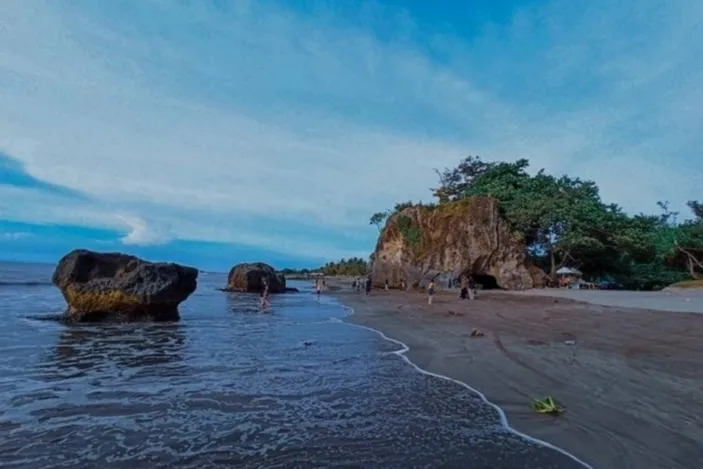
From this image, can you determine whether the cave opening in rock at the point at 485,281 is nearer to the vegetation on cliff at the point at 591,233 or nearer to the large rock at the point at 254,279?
the vegetation on cliff at the point at 591,233

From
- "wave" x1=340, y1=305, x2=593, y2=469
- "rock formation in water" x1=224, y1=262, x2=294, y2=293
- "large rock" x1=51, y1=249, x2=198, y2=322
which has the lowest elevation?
"wave" x1=340, y1=305, x2=593, y2=469

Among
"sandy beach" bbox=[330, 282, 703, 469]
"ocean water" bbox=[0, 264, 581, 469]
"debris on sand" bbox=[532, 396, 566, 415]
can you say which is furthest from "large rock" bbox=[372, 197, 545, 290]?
"debris on sand" bbox=[532, 396, 566, 415]

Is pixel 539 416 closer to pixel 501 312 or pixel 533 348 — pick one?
pixel 533 348

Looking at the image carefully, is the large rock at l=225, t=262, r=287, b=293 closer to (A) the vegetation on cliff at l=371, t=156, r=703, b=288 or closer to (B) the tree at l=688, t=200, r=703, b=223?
(A) the vegetation on cliff at l=371, t=156, r=703, b=288

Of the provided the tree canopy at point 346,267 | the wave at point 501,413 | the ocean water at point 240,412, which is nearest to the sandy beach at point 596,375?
the wave at point 501,413

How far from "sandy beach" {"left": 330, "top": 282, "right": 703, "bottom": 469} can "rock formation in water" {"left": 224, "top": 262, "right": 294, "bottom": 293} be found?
30.4 m

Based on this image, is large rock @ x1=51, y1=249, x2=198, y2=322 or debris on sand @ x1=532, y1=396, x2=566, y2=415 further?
large rock @ x1=51, y1=249, x2=198, y2=322

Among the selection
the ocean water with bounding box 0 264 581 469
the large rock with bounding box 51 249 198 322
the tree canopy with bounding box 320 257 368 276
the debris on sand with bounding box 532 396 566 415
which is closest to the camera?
the ocean water with bounding box 0 264 581 469

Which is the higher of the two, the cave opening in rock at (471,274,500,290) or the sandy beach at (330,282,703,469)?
the cave opening in rock at (471,274,500,290)

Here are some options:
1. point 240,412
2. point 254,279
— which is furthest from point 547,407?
point 254,279

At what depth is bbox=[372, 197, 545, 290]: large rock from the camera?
4147 cm

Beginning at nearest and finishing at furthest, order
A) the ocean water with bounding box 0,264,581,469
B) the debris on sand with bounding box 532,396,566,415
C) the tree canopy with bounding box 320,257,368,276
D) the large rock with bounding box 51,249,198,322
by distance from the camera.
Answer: the ocean water with bounding box 0,264,581,469
the debris on sand with bounding box 532,396,566,415
the large rock with bounding box 51,249,198,322
the tree canopy with bounding box 320,257,368,276

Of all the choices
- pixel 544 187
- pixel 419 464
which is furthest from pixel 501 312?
pixel 544 187

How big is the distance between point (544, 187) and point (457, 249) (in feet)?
36.5
